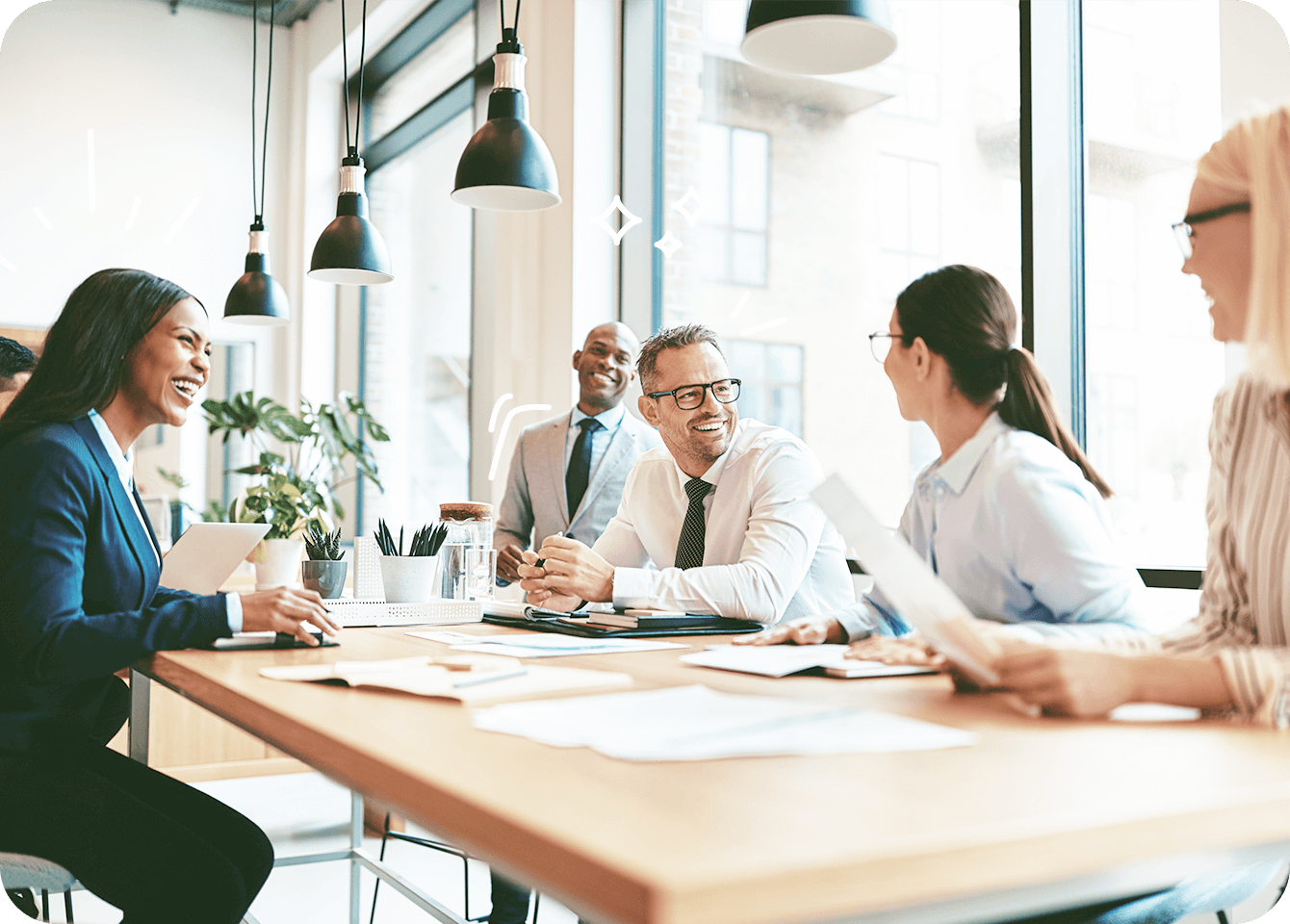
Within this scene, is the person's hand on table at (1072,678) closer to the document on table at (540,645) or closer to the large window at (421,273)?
the document on table at (540,645)

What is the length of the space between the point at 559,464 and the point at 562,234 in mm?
1276

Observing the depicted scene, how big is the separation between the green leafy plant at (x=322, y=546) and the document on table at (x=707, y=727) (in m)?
1.35

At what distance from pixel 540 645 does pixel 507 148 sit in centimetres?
130

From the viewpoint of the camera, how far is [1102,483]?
164cm

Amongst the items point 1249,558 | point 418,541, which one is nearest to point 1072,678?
point 1249,558

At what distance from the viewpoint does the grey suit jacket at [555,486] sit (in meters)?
3.83

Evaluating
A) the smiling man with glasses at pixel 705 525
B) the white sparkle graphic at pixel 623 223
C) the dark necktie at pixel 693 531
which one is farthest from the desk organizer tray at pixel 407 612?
the white sparkle graphic at pixel 623 223

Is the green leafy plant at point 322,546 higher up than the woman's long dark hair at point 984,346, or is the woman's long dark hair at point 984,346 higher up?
the woman's long dark hair at point 984,346

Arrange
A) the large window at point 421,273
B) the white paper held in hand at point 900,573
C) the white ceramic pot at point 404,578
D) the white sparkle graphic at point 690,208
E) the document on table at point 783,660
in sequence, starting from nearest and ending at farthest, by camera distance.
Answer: the white paper held in hand at point 900,573, the document on table at point 783,660, the white ceramic pot at point 404,578, the white sparkle graphic at point 690,208, the large window at point 421,273

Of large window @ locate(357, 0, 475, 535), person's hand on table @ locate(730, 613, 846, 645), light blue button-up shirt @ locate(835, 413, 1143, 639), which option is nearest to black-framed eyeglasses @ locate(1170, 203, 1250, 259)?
light blue button-up shirt @ locate(835, 413, 1143, 639)

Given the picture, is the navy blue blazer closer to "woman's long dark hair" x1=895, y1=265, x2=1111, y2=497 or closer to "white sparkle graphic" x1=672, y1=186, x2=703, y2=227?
"woman's long dark hair" x1=895, y1=265, x2=1111, y2=497

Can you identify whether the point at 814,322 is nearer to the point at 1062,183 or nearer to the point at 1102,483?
the point at 1062,183

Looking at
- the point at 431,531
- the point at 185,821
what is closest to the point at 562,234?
the point at 431,531

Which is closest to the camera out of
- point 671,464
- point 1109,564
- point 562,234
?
point 1109,564
